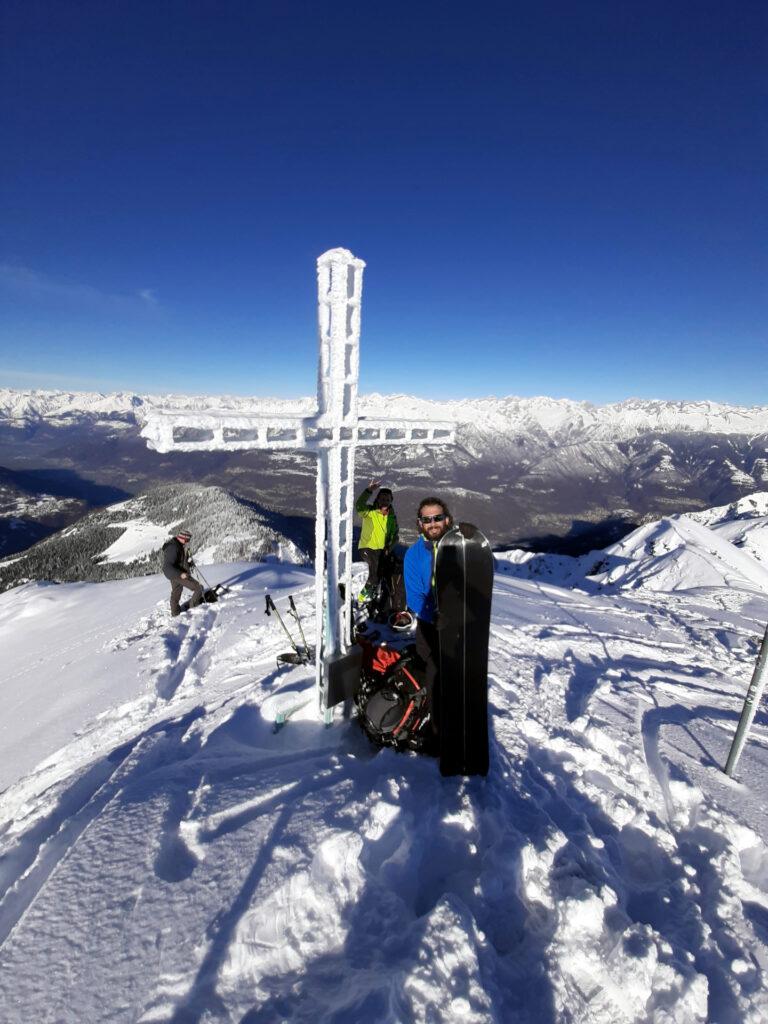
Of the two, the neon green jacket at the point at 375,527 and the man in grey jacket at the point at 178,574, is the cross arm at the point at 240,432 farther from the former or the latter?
the man in grey jacket at the point at 178,574

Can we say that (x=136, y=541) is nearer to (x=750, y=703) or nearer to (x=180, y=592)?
(x=180, y=592)

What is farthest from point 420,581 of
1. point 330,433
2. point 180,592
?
point 180,592

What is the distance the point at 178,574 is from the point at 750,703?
13068mm

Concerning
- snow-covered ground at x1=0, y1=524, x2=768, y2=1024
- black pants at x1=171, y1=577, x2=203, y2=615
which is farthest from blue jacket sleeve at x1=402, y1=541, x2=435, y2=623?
black pants at x1=171, y1=577, x2=203, y2=615

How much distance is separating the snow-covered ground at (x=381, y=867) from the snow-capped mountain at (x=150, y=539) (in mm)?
88819

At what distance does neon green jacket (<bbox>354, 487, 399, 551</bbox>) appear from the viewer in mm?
9469

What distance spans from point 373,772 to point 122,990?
2701mm

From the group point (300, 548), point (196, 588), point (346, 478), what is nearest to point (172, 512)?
point (300, 548)

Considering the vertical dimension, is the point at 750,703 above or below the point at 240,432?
below

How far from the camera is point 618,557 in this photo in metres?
63.0

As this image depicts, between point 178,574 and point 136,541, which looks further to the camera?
point 136,541

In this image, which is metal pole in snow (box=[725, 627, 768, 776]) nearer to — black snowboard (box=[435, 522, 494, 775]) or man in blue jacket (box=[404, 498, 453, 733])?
black snowboard (box=[435, 522, 494, 775])

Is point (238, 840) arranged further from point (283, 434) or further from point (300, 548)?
point (300, 548)

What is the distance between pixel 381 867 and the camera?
3.68 m
